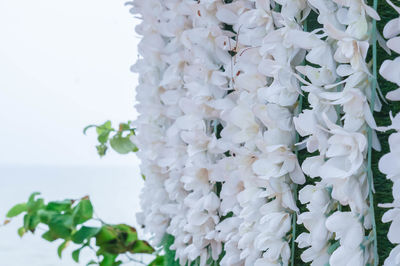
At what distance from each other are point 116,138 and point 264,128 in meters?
1.29

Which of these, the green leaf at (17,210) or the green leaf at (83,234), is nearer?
the green leaf at (83,234)

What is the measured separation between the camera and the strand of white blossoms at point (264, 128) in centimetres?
82

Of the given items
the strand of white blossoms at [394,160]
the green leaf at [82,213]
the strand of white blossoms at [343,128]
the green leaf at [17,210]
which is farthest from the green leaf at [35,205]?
the strand of white blossoms at [394,160]

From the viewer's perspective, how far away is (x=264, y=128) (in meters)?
0.92

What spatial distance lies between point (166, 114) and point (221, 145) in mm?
352

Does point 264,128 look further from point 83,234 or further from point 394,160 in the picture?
point 83,234

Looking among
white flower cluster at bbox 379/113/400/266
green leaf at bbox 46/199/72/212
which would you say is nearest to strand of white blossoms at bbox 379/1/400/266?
white flower cluster at bbox 379/113/400/266

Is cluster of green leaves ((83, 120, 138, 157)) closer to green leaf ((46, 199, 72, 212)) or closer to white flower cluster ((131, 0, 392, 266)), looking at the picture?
green leaf ((46, 199, 72, 212))

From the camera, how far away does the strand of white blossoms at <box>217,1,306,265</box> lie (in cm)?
82

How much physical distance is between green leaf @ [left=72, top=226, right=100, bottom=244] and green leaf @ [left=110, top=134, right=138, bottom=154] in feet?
Result: 0.95

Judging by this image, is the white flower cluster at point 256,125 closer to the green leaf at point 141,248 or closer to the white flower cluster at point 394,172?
the white flower cluster at point 394,172

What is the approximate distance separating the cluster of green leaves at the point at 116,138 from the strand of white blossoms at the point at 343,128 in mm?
1401

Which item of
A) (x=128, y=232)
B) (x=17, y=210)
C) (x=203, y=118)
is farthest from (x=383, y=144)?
(x=17, y=210)

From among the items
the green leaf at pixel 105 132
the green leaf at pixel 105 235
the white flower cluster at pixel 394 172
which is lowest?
the green leaf at pixel 105 235
